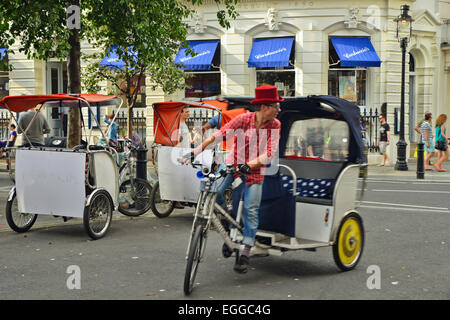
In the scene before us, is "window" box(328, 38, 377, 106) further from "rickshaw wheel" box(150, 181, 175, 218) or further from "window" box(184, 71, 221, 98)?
"rickshaw wheel" box(150, 181, 175, 218)

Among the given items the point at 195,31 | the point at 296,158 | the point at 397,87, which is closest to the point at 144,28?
the point at 296,158

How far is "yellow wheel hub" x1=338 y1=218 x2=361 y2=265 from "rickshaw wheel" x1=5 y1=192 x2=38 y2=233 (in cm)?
464

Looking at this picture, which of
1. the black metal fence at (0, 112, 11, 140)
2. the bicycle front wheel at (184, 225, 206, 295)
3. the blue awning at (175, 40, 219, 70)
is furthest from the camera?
the black metal fence at (0, 112, 11, 140)

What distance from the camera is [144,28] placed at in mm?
13117

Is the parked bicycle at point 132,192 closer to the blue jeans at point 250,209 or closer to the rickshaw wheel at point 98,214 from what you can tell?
the rickshaw wheel at point 98,214

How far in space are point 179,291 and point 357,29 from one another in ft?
61.1

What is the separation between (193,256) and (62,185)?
345 cm

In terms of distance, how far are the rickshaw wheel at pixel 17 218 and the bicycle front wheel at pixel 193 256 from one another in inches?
152

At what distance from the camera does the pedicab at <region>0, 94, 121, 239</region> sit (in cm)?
792

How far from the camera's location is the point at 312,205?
622cm

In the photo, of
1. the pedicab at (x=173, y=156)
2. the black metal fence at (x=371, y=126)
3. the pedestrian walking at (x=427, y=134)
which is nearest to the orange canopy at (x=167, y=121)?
the pedicab at (x=173, y=156)

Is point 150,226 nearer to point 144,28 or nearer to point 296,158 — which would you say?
point 296,158

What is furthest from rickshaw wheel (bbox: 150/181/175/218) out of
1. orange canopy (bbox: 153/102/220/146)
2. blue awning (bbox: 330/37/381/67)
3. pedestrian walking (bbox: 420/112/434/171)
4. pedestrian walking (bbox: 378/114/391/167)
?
blue awning (bbox: 330/37/381/67)
